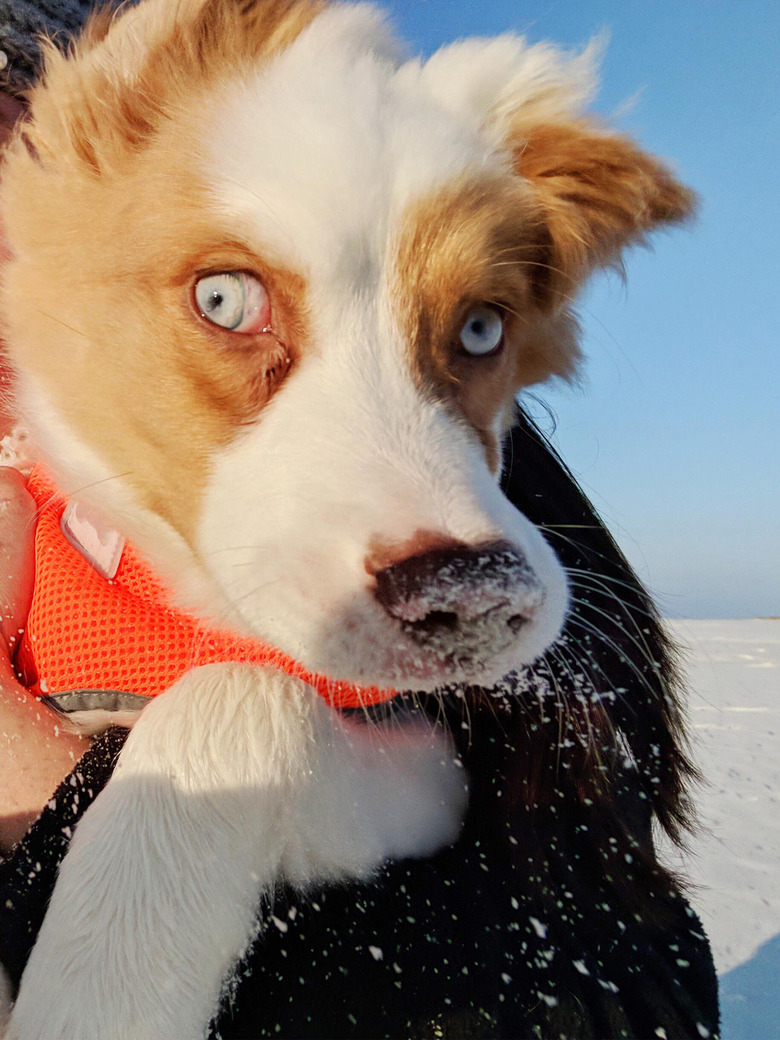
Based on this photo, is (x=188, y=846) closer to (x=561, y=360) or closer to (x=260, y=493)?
(x=260, y=493)

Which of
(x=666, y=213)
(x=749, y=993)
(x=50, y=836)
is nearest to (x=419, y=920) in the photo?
(x=50, y=836)

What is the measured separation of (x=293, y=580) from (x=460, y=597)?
0.26 m

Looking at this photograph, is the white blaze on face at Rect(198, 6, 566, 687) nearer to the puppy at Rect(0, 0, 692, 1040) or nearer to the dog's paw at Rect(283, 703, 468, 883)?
the puppy at Rect(0, 0, 692, 1040)

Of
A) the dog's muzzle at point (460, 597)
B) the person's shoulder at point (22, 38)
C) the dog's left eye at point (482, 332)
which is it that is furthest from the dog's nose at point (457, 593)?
the person's shoulder at point (22, 38)

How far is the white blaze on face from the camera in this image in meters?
1.08

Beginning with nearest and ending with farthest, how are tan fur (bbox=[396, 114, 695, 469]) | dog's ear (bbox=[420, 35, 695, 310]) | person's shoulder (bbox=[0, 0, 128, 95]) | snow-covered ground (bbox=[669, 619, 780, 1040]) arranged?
tan fur (bbox=[396, 114, 695, 469]), dog's ear (bbox=[420, 35, 695, 310]), person's shoulder (bbox=[0, 0, 128, 95]), snow-covered ground (bbox=[669, 619, 780, 1040])

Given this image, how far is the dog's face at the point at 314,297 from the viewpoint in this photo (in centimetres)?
109

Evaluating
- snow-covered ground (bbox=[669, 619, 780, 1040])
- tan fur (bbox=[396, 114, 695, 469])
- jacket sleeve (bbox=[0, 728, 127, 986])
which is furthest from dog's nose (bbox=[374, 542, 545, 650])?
snow-covered ground (bbox=[669, 619, 780, 1040])

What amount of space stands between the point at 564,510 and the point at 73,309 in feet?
3.71

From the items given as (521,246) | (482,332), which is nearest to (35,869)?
(482,332)

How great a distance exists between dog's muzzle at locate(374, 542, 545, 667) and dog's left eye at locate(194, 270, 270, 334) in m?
0.55

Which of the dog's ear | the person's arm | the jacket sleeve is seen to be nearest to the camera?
the jacket sleeve

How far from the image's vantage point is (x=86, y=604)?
1.52 metres

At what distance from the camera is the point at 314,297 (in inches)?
52.1
